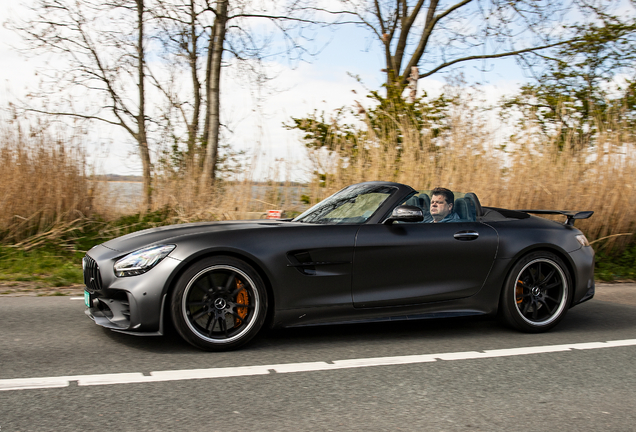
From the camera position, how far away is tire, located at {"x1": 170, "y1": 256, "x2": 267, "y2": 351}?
168 inches

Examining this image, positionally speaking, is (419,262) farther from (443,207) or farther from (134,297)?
(134,297)

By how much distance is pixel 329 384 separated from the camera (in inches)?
148

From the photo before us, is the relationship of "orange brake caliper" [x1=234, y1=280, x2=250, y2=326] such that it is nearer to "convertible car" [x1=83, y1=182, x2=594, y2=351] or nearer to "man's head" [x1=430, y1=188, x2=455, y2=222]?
"convertible car" [x1=83, y1=182, x2=594, y2=351]

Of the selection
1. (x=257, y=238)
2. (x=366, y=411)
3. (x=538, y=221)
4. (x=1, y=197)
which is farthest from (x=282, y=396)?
(x=1, y=197)

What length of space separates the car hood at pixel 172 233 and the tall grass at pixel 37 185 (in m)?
5.09

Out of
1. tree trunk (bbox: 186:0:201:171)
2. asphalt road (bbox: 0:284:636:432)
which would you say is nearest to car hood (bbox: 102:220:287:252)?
asphalt road (bbox: 0:284:636:432)

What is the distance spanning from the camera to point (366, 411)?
3305 millimetres

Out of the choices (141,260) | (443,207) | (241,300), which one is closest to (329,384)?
(241,300)

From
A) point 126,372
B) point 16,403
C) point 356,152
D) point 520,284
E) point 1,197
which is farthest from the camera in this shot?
point 356,152

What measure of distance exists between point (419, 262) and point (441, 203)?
82 centimetres

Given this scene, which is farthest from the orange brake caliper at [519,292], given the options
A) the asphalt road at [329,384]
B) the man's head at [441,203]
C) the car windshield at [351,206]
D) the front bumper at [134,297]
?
the front bumper at [134,297]

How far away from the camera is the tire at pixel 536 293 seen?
5238 mm

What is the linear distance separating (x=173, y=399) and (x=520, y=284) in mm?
3282

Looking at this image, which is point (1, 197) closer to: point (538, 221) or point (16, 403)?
point (16, 403)
